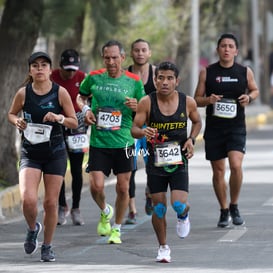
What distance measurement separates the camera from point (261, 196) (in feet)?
52.4

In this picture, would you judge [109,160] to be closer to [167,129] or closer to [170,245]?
[170,245]

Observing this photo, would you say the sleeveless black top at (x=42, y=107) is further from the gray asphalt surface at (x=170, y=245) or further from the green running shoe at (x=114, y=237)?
the green running shoe at (x=114, y=237)

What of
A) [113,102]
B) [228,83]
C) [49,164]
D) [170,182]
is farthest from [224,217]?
[49,164]

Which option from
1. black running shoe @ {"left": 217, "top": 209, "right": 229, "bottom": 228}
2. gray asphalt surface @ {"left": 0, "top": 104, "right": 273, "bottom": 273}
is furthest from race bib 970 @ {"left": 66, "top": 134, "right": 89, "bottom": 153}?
black running shoe @ {"left": 217, "top": 209, "right": 229, "bottom": 228}

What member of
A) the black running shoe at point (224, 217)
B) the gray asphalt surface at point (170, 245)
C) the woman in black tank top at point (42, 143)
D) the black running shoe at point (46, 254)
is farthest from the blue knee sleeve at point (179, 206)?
the black running shoe at point (224, 217)

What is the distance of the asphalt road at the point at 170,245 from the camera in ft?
34.3

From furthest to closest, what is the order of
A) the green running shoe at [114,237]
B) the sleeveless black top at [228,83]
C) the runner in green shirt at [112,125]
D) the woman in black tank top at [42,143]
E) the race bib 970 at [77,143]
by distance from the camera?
the race bib 970 at [77,143]
the sleeveless black top at [228,83]
the runner in green shirt at [112,125]
the green running shoe at [114,237]
the woman in black tank top at [42,143]

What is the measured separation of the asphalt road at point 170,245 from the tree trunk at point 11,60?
1.23 metres

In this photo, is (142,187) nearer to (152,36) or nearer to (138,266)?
(138,266)

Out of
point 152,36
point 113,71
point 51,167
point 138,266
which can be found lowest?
point 138,266

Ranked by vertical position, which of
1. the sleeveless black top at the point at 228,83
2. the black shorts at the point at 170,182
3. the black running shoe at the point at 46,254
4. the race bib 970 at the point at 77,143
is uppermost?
the sleeveless black top at the point at 228,83

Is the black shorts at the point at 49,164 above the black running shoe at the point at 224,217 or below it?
above

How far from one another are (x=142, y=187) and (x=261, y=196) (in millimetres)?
2216

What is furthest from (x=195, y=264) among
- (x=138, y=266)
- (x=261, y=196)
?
(x=261, y=196)
